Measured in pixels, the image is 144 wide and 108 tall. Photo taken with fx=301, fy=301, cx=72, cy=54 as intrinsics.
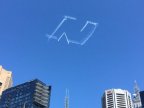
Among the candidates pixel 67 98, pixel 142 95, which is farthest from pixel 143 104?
pixel 67 98

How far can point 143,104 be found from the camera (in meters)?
188

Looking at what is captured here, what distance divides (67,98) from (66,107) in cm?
813

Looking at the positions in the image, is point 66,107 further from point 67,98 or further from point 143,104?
point 143,104

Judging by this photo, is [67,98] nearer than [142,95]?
Yes

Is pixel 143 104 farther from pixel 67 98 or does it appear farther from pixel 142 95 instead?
pixel 67 98

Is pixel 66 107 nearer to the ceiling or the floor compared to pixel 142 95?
nearer to the floor

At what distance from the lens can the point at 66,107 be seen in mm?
165125

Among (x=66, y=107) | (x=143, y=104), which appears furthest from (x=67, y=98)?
(x=143, y=104)

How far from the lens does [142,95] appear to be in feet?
628

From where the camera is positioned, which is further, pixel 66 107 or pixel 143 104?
pixel 143 104

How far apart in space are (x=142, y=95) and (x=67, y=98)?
51119 mm

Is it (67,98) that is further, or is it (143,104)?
(143,104)

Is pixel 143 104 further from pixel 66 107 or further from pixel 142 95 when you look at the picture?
pixel 66 107

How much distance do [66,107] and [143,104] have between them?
173ft
